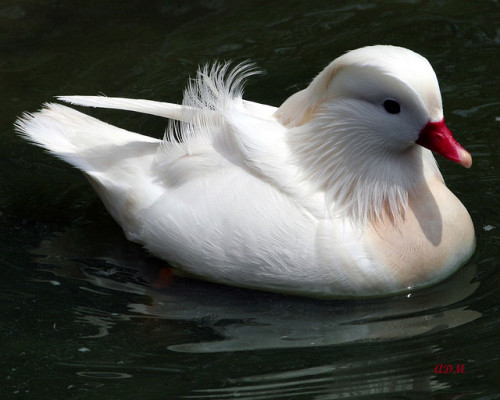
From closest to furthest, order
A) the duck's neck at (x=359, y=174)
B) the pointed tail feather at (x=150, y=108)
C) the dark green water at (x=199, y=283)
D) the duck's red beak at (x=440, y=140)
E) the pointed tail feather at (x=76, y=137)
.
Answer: the dark green water at (x=199, y=283), the duck's red beak at (x=440, y=140), the duck's neck at (x=359, y=174), the pointed tail feather at (x=150, y=108), the pointed tail feather at (x=76, y=137)

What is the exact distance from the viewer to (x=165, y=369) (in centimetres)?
496

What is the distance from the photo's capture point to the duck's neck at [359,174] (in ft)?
18.0

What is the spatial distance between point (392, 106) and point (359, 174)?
483 mm

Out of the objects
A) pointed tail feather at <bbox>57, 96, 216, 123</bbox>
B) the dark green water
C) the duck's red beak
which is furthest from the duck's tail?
the duck's red beak

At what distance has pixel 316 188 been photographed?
5.51 m

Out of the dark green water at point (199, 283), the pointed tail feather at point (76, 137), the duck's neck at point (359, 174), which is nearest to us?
the dark green water at point (199, 283)

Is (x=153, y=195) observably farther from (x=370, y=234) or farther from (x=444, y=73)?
(x=444, y=73)

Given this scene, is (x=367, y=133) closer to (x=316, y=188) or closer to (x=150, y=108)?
(x=316, y=188)

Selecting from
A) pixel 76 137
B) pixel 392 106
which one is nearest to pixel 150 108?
pixel 76 137

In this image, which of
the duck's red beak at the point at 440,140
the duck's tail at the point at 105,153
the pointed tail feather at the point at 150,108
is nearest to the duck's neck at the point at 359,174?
the duck's red beak at the point at 440,140

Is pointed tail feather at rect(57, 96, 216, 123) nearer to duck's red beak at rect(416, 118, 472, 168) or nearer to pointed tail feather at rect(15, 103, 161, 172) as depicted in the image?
pointed tail feather at rect(15, 103, 161, 172)

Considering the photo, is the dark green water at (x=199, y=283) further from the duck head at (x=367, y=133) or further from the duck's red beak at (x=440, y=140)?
the duck's red beak at (x=440, y=140)

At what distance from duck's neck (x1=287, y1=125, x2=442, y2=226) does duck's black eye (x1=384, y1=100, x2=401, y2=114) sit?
0.96 feet

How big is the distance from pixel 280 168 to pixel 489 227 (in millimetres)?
1468
